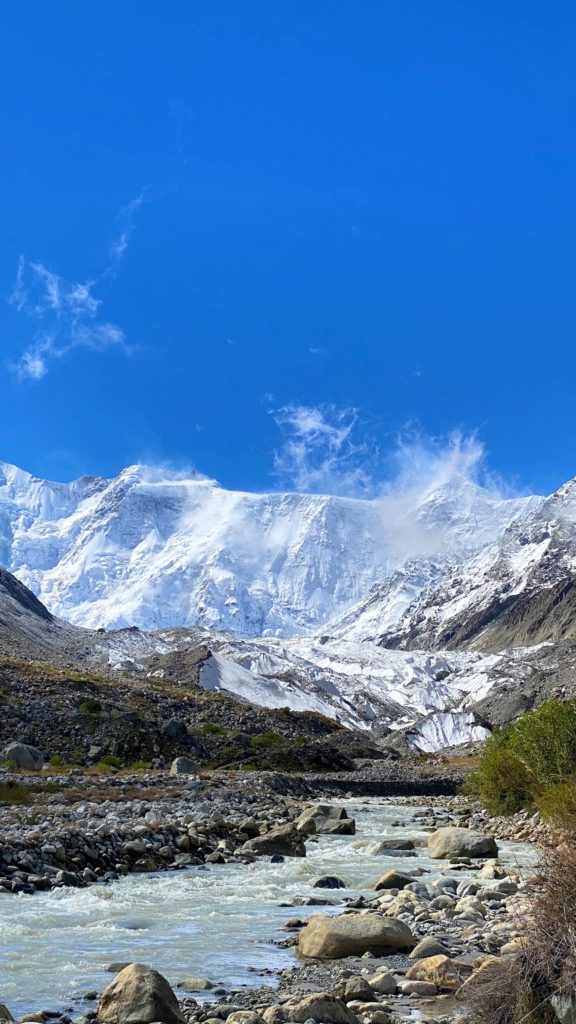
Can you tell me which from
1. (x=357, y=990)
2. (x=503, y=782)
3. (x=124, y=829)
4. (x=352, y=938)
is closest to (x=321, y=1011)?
(x=357, y=990)

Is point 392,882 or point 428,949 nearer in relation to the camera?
point 428,949

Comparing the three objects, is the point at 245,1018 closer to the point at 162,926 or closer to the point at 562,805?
the point at 562,805

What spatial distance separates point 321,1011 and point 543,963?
3816mm

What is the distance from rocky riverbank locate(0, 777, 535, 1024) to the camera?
12.0 meters

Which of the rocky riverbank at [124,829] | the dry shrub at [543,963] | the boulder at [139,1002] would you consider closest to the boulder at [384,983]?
the boulder at [139,1002]

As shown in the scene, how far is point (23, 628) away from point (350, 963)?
17776 centimetres

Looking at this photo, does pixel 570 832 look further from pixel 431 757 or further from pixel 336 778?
pixel 431 757

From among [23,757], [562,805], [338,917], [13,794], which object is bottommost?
[338,917]

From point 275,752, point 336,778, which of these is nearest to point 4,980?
point 336,778

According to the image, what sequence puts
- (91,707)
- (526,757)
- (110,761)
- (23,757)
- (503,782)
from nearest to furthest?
(526,757) → (503,782) → (23,757) → (110,761) → (91,707)

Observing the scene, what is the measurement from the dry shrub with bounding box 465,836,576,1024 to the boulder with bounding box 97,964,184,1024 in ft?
13.4

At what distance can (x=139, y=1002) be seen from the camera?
37.5ft

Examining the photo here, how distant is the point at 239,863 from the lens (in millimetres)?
29078

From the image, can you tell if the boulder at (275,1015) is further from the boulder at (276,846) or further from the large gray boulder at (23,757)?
the large gray boulder at (23,757)
